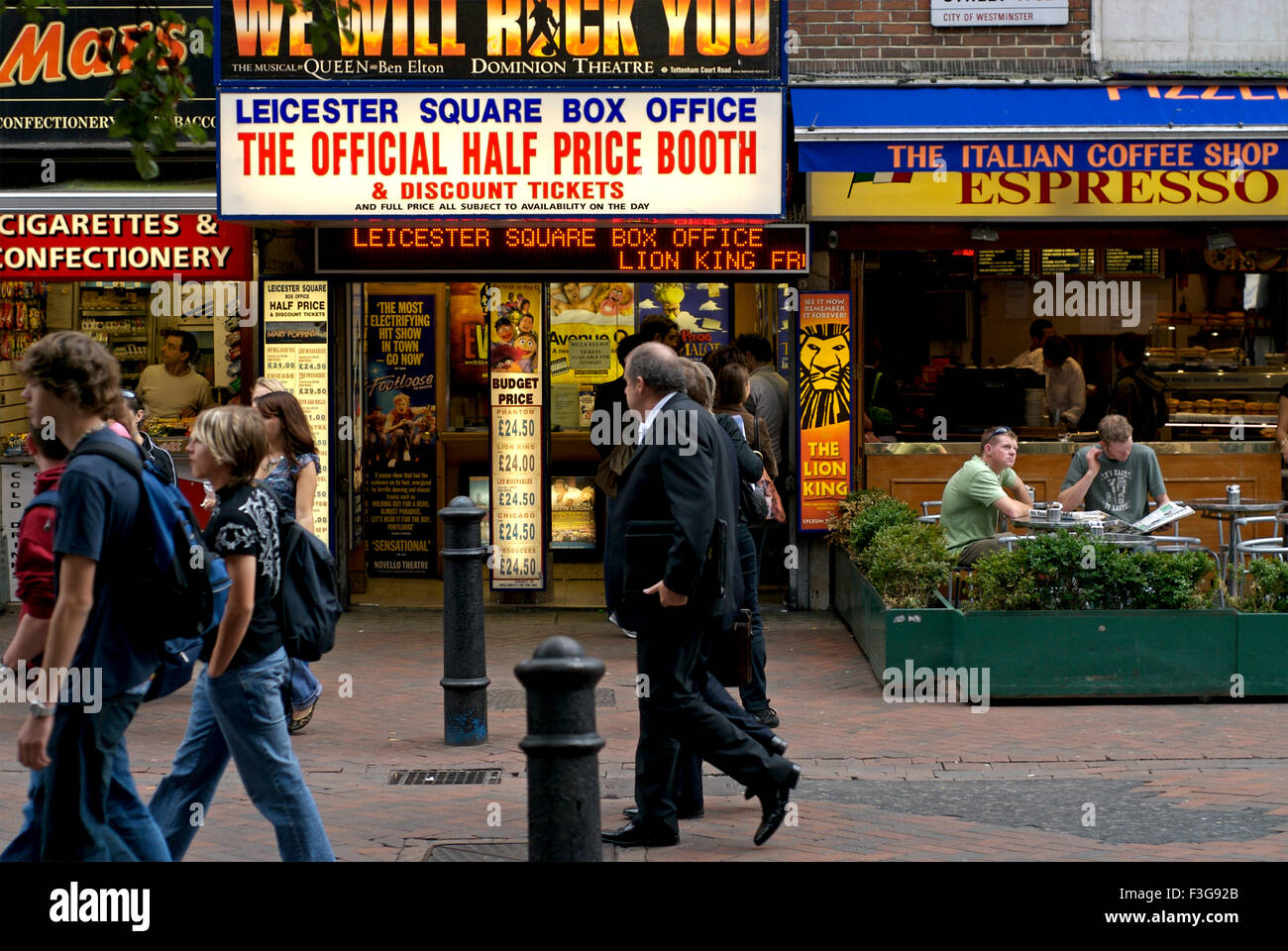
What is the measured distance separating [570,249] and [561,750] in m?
7.36

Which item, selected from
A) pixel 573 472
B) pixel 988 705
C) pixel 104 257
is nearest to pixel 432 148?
pixel 104 257

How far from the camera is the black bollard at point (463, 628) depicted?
303 inches

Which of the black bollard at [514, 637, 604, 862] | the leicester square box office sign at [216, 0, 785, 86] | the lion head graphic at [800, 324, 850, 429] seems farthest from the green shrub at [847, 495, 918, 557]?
the black bollard at [514, 637, 604, 862]

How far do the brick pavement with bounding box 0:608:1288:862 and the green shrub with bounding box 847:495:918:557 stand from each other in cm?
83

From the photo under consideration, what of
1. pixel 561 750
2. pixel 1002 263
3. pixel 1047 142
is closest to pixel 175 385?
pixel 1047 142

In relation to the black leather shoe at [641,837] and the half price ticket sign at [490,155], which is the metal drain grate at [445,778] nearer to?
the black leather shoe at [641,837]

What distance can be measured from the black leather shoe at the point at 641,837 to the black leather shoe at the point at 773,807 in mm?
330

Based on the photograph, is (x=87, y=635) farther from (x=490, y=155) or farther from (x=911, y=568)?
(x=490, y=155)

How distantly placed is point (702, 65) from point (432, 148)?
1829 millimetres

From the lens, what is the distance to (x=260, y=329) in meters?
11.4

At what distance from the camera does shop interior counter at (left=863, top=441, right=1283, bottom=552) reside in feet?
38.4

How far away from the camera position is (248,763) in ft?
16.3

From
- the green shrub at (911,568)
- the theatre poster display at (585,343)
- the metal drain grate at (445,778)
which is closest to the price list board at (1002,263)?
the theatre poster display at (585,343)
